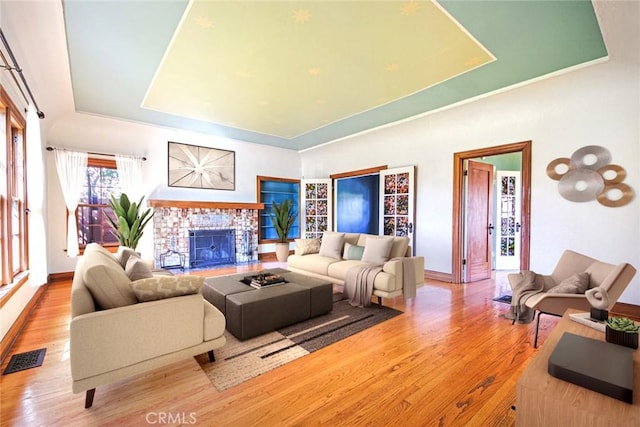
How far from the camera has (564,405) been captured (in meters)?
1.12

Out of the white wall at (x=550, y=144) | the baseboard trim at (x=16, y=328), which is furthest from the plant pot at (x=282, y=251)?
the baseboard trim at (x=16, y=328)

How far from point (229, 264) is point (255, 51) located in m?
4.49

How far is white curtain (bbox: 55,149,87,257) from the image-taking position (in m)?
4.59

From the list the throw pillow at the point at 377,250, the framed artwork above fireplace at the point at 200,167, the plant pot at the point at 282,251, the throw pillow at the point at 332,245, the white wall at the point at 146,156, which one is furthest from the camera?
the plant pot at the point at 282,251

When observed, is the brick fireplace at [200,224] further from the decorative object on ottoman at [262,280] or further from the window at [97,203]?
the decorative object on ottoman at [262,280]

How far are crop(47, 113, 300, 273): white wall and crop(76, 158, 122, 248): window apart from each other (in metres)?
0.25

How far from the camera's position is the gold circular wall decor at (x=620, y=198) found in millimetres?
3084

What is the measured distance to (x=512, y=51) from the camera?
2.81m

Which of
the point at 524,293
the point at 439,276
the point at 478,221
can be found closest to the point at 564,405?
the point at 524,293

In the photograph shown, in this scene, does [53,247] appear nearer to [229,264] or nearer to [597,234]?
[229,264]

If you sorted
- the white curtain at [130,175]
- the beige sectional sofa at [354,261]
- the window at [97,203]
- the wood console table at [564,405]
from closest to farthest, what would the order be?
the wood console table at [564,405] < the beige sectional sofa at [354,261] < the window at [97,203] < the white curtain at [130,175]

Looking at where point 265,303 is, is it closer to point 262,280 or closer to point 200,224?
point 262,280

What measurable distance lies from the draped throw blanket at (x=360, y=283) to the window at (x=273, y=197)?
388 centimetres

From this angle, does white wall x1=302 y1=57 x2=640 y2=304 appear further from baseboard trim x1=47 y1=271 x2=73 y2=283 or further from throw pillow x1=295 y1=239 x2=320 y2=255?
baseboard trim x1=47 y1=271 x2=73 y2=283
